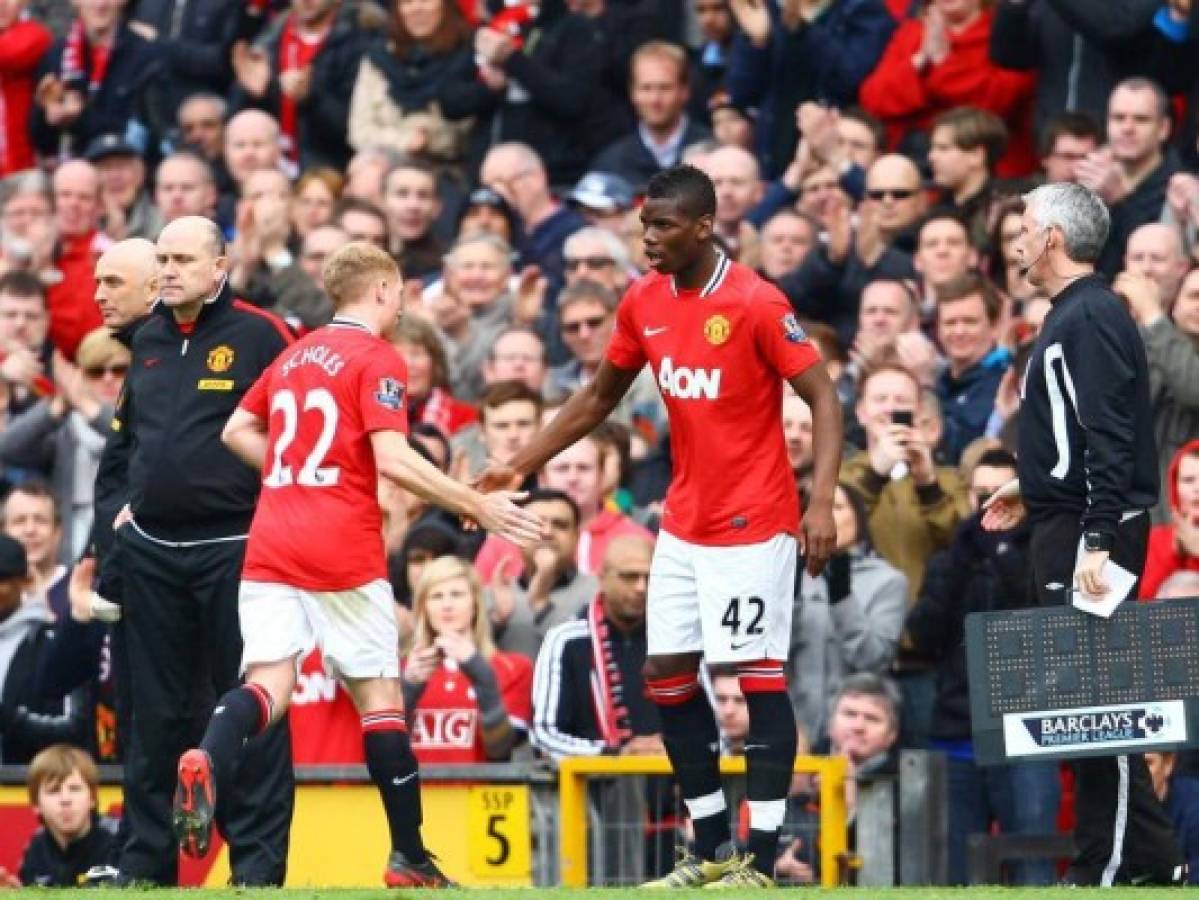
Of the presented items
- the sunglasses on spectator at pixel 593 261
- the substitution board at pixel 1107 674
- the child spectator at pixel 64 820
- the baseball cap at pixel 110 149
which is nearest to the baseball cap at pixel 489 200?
the sunglasses on spectator at pixel 593 261

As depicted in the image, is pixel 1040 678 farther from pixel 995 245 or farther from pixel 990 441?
pixel 995 245

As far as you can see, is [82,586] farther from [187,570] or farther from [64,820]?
[187,570]

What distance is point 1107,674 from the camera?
11.4m

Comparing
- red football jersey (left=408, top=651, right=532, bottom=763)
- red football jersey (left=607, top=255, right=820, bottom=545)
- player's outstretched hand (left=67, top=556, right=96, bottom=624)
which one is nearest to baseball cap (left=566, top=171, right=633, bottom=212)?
red football jersey (left=408, top=651, right=532, bottom=763)

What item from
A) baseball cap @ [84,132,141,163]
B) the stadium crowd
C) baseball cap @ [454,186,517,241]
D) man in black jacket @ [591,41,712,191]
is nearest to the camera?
the stadium crowd

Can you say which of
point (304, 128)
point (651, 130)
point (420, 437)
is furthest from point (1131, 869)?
point (304, 128)

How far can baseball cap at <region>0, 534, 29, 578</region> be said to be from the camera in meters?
15.9

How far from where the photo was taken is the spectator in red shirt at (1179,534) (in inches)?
533

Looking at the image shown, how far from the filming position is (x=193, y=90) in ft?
74.0

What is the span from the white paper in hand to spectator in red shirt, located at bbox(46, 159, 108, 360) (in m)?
9.88

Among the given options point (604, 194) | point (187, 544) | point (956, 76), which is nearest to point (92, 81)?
point (604, 194)

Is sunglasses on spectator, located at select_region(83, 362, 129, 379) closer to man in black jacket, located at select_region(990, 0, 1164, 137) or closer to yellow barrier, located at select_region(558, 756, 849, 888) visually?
yellow barrier, located at select_region(558, 756, 849, 888)

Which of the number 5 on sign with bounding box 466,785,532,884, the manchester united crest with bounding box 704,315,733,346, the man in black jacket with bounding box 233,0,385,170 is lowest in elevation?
the number 5 on sign with bounding box 466,785,532,884

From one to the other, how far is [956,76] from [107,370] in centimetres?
520
